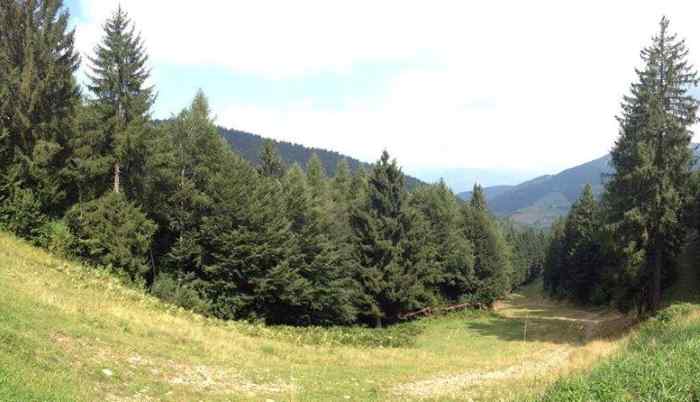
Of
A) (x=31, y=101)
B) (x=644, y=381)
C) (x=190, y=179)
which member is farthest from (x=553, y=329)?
(x=31, y=101)

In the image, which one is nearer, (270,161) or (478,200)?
(270,161)

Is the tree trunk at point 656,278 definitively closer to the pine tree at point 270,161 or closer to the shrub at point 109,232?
the shrub at point 109,232

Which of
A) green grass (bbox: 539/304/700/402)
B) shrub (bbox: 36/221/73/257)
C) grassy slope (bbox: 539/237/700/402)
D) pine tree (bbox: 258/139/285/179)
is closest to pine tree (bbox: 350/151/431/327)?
pine tree (bbox: 258/139/285/179)

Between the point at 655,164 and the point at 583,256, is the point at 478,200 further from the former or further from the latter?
the point at 655,164

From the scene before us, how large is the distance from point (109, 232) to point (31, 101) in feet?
28.1

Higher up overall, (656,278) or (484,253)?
(656,278)

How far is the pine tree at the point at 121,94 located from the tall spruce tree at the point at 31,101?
2.23 meters

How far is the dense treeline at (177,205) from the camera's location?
88.2 ft

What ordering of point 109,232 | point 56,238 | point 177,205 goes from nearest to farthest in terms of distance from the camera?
point 56,238
point 109,232
point 177,205

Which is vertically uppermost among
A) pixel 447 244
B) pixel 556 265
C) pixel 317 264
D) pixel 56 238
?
pixel 447 244

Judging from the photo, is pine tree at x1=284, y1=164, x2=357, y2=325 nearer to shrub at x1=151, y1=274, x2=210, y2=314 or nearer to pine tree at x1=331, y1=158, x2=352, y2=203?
shrub at x1=151, y1=274, x2=210, y2=314

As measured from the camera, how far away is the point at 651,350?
443 inches

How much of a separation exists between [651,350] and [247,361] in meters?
→ 12.1

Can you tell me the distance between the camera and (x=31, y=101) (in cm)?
2600
